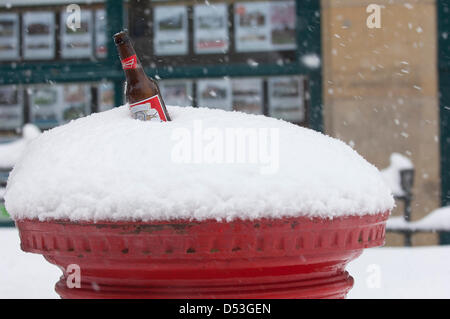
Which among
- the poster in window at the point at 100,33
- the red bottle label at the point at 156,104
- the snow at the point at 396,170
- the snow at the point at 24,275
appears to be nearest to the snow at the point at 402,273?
the snow at the point at 396,170

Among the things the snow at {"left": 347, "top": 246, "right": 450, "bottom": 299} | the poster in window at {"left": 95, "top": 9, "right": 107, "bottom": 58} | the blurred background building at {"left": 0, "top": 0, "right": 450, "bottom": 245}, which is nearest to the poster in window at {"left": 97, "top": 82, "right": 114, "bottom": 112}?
the blurred background building at {"left": 0, "top": 0, "right": 450, "bottom": 245}

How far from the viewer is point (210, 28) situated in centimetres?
744

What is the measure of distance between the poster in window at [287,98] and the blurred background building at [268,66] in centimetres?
1

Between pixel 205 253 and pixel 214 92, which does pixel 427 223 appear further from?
pixel 205 253

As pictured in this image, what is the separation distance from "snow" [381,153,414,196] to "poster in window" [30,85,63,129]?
3.82m

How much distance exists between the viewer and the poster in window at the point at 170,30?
7.46 metres

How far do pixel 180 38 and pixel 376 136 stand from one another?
101 inches

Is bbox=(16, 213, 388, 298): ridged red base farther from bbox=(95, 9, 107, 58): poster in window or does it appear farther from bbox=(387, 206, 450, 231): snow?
bbox=(95, 9, 107, 58): poster in window

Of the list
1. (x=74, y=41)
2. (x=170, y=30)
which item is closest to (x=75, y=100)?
(x=74, y=41)

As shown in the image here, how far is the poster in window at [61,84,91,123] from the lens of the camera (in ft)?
24.2

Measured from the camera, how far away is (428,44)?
7180 millimetres

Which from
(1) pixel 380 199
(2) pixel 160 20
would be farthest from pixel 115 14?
(1) pixel 380 199
